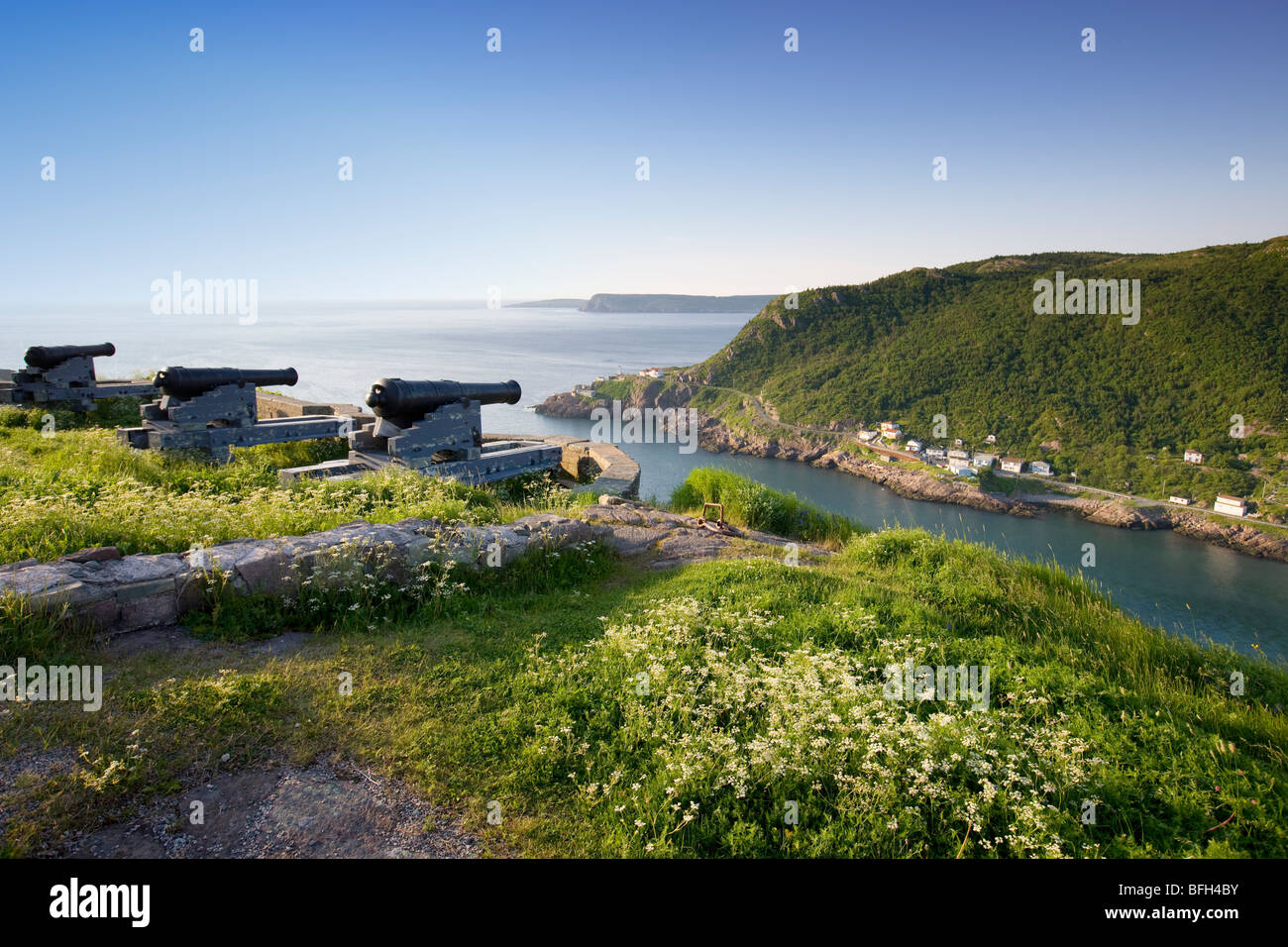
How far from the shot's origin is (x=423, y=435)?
9.46m

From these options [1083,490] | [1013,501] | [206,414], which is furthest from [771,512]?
[1083,490]

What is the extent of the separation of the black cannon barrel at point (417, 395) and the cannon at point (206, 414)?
3.63 m

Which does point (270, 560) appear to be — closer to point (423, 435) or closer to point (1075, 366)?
point (423, 435)

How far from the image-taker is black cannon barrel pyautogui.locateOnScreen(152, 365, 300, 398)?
32.9ft

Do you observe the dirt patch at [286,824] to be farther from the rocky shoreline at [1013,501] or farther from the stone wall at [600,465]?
the rocky shoreline at [1013,501]

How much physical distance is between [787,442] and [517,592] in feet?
132

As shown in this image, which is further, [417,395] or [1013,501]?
[1013,501]

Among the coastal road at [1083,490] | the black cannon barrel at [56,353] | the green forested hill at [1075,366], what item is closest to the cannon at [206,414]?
the black cannon barrel at [56,353]

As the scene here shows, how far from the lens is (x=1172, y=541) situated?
23.4 m

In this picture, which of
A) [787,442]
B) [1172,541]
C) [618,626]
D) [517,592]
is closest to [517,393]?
[517,592]

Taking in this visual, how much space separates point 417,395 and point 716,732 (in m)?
7.75

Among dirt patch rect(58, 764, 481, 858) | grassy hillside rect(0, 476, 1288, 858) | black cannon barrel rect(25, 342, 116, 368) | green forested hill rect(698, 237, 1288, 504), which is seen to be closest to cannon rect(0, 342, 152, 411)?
black cannon barrel rect(25, 342, 116, 368)

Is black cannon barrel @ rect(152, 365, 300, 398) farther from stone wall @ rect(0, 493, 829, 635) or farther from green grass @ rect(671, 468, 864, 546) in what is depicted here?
green grass @ rect(671, 468, 864, 546)

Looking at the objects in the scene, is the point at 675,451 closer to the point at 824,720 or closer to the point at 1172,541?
the point at 1172,541
